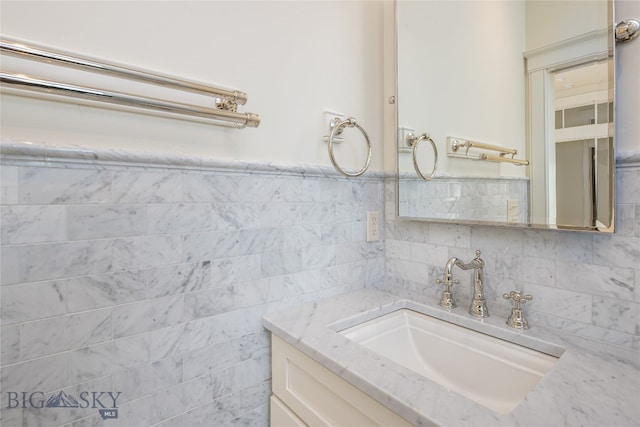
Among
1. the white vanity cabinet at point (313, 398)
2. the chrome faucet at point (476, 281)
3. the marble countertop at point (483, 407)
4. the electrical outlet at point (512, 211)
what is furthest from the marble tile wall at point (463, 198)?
the white vanity cabinet at point (313, 398)

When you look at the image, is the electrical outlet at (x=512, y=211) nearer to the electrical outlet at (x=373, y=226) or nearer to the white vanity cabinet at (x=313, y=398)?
the electrical outlet at (x=373, y=226)

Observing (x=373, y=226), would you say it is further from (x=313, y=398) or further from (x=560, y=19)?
(x=560, y=19)

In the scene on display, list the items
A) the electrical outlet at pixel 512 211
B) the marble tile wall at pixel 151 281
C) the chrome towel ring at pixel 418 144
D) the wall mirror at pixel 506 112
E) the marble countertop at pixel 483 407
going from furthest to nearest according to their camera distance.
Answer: the chrome towel ring at pixel 418 144 < the electrical outlet at pixel 512 211 < the wall mirror at pixel 506 112 < the marble tile wall at pixel 151 281 < the marble countertop at pixel 483 407

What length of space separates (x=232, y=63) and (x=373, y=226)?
72 centimetres

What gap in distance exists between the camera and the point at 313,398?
0.74 metres

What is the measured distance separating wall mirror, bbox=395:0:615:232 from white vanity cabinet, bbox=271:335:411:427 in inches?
23.7

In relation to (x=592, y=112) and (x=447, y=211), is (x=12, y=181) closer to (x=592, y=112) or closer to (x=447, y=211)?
(x=447, y=211)

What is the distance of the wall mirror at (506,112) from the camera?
0.72 metres

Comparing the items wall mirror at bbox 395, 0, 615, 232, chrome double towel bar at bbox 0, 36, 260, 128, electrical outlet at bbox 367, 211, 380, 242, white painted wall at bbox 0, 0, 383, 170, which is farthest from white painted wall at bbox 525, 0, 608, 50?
chrome double towel bar at bbox 0, 36, 260, 128

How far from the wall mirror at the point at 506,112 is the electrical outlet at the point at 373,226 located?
0.09m

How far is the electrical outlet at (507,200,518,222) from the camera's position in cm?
84

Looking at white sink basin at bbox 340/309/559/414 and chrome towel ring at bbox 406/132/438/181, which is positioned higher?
chrome towel ring at bbox 406/132/438/181

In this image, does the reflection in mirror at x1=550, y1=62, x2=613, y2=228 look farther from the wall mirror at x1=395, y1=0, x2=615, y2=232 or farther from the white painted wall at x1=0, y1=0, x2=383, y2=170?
the white painted wall at x1=0, y1=0, x2=383, y2=170

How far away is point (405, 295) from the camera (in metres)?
1.09
